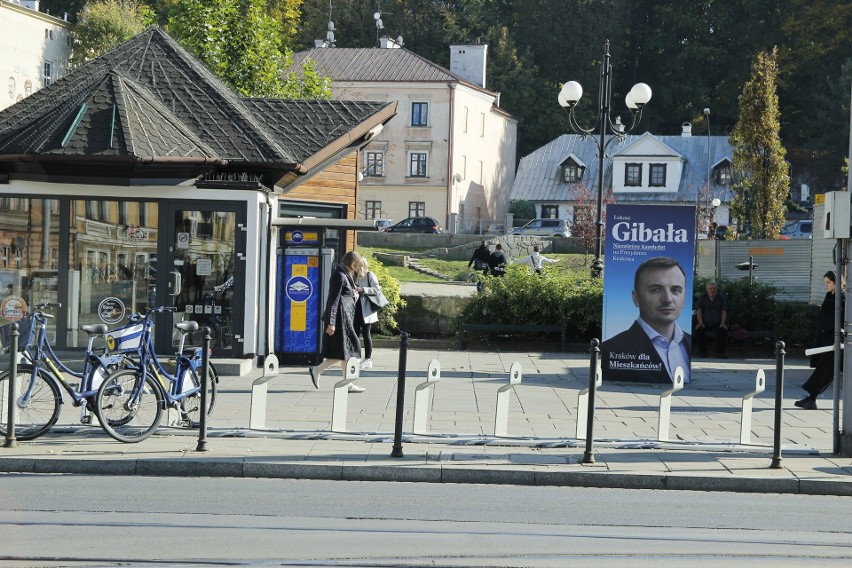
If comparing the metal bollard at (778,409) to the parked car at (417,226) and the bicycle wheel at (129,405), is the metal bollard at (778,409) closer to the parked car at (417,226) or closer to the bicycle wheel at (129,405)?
the bicycle wheel at (129,405)

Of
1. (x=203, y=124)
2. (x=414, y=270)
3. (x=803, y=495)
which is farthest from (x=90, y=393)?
(x=414, y=270)

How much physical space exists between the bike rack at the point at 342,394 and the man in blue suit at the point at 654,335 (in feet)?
21.5

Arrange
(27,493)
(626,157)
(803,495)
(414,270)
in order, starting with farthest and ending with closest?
(626,157), (414,270), (803,495), (27,493)

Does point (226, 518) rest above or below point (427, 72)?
below

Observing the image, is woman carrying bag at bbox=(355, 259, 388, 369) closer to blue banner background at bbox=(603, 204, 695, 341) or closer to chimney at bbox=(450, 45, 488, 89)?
blue banner background at bbox=(603, 204, 695, 341)

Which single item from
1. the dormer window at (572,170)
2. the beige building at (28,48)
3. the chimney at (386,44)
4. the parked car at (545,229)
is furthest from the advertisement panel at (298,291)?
the dormer window at (572,170)

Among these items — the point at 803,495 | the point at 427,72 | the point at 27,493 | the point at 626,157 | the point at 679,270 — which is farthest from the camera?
the point at 626,157

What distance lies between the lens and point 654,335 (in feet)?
55.7

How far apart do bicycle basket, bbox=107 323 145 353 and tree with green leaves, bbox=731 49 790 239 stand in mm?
33650

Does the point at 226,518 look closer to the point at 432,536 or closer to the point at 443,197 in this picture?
the point at 432,536

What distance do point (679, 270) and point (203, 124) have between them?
24.1ft

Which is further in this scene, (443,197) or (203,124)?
(443,197)

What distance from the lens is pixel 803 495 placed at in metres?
10.1

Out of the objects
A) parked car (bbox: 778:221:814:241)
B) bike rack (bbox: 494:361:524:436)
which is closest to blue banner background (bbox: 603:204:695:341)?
→ bike rack (bbox: 494:361:524:436)
